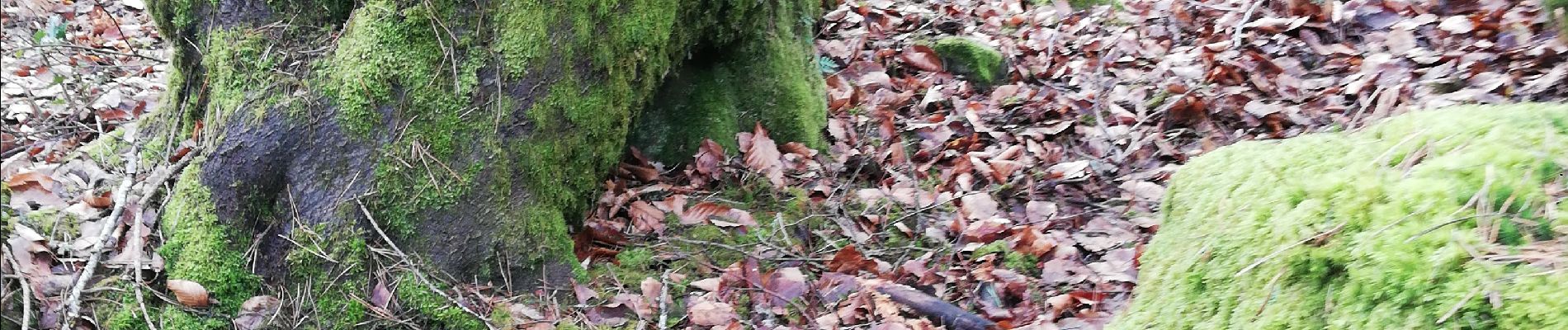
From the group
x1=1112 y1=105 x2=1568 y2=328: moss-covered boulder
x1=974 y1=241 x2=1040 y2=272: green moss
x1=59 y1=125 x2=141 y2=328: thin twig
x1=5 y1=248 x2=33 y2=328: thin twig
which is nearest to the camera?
x1=1112 y1=105 x2=1568 y2=328: moss-covered boulder

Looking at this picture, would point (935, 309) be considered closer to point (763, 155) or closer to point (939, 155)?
point (763, 155)

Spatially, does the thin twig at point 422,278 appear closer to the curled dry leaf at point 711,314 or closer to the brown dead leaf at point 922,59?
the curled dry leaf at point 711,314

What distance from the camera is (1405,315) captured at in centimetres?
137

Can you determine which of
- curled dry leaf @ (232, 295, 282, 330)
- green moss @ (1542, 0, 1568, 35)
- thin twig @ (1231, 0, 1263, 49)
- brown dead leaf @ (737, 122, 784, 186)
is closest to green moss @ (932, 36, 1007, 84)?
thin twig @ (1231, 0, 1263, 49)

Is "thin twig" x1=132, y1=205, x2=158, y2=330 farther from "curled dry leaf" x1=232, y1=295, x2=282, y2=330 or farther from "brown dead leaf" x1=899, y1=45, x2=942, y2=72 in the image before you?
"brown dead leaf" x1=899, y1=45, x2=942, y2=72

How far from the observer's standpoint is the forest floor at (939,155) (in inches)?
134

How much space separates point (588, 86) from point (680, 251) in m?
0.75

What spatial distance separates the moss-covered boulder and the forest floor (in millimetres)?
1132

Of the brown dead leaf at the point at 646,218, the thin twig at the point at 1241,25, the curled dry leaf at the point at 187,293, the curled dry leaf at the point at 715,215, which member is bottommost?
the curled dry leaf at the point at 715,215

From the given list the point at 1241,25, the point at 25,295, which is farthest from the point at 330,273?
the point at 1241,25

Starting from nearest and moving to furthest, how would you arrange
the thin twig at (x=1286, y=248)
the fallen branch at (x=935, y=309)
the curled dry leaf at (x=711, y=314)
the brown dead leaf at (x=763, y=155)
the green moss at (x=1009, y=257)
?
the thin twig at (x=1286, y=248), the fallen branch at (x=935, y=309), the curled dry leaf at (x=711, y=314), the green moss at (x=1009, y=257), the brown dead leaf at (x=763, y=155)

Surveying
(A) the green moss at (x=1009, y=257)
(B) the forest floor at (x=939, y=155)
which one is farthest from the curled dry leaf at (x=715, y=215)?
(A) the green moss at (x=1009, y=257)

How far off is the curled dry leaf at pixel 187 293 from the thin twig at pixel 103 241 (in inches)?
8.2

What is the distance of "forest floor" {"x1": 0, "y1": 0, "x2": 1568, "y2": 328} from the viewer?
3400 millimetres
